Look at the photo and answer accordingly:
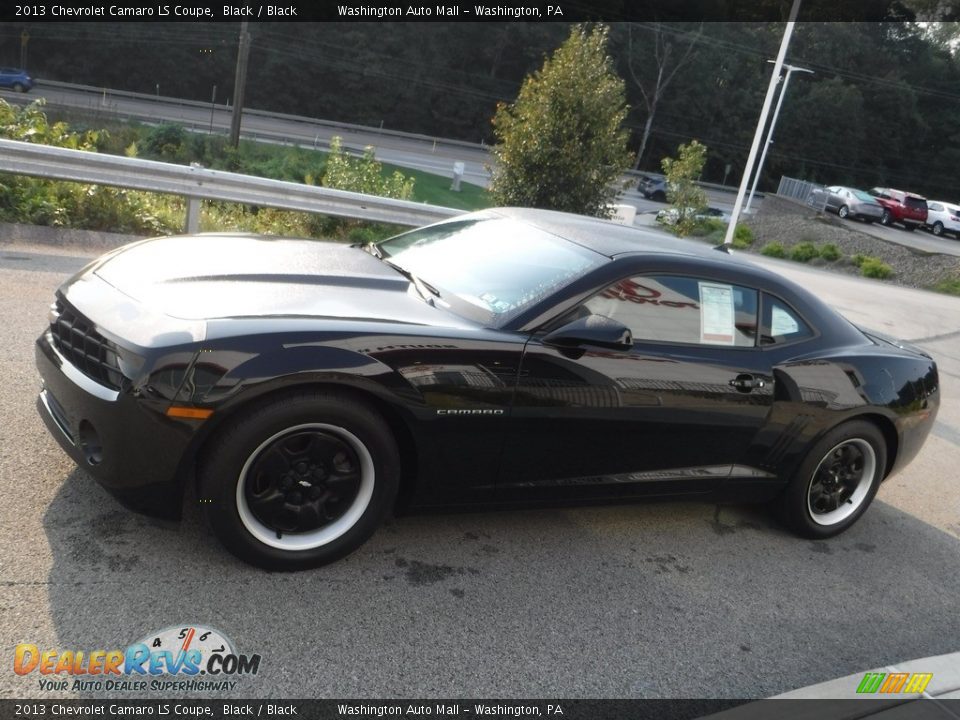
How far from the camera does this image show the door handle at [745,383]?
4.10 m

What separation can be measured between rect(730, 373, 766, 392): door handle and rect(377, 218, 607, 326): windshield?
0.88 metres

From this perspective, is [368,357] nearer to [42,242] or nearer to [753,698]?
[753,698]

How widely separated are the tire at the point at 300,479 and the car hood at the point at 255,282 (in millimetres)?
423

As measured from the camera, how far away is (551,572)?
3.79m

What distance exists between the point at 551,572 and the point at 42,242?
6.53 metres

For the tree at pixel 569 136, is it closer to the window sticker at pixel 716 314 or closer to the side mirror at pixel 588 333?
the window sticker at pixel 716 314

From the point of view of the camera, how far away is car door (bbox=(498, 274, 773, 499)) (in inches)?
144

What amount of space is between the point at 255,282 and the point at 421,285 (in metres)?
0.80

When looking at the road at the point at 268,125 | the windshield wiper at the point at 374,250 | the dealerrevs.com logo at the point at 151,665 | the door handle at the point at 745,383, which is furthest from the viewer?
the road at the point at 268,125

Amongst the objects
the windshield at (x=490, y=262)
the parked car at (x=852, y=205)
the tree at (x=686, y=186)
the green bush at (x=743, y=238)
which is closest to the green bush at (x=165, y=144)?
the tree at (x=686, y=186)

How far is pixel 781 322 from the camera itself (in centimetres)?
440

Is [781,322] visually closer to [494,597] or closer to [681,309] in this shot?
[681,309]

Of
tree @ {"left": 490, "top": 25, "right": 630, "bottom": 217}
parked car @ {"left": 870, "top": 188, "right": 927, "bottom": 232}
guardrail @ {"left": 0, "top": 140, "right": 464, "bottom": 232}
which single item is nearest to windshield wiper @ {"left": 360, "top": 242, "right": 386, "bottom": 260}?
guardrail @ {"left": 0, "top": 140, "right": 464, "bottom": 232}

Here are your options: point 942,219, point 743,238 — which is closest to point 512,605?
point 743,238
